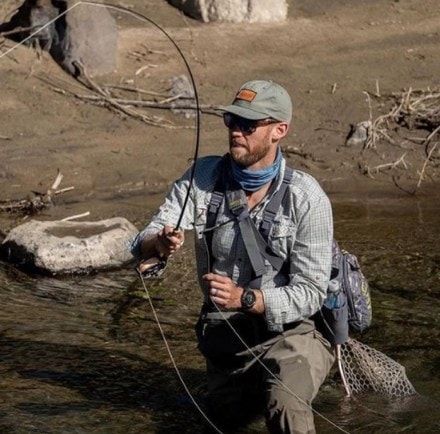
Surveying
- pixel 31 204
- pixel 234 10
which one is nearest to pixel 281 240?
pixel 31 204

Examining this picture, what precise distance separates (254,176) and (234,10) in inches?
319

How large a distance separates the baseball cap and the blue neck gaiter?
0.61ft

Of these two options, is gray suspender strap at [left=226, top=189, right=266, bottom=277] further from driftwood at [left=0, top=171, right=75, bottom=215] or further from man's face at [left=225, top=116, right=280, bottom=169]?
driftwood at [left=0, top=171, right=75, bottom=215]

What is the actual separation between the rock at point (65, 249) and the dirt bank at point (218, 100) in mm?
781

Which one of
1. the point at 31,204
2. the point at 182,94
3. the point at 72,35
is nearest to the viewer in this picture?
the point at 31,204

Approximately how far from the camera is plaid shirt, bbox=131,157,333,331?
189 inches

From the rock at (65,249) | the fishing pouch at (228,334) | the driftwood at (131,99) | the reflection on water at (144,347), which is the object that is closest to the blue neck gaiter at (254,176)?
the fishing pouch at (228,334)

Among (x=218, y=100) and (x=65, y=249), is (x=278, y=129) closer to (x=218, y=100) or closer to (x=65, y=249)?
(x=65, y=249)

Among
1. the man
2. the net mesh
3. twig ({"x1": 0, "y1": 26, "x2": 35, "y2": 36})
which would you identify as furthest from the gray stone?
the man

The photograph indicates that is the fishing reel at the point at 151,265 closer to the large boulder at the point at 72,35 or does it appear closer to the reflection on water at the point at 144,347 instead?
the reflection on water at the point at 144,347

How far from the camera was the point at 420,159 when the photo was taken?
10.5 metres

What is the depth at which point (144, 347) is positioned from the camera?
6.68 metres

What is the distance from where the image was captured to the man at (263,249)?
4.76 m

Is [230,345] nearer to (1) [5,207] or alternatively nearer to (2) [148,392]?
(2) [148,392]
